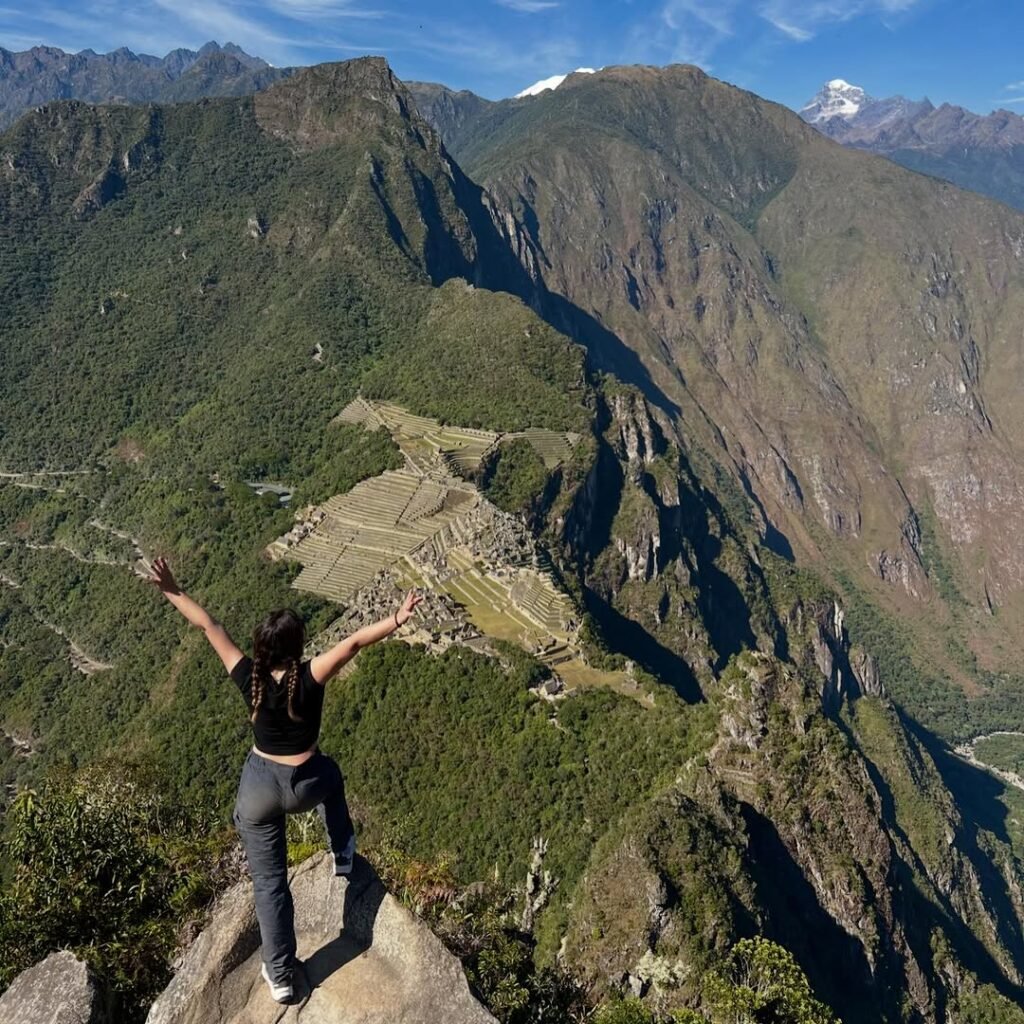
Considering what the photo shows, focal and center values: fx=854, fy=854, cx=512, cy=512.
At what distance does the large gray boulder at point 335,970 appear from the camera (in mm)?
11156

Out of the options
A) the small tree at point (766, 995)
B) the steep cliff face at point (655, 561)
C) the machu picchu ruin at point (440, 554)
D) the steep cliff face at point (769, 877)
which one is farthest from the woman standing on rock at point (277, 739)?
the steep cliff face at point (655, 561)

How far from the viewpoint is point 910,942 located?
4841cm

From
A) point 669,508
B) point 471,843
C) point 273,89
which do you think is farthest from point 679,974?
point 273,89

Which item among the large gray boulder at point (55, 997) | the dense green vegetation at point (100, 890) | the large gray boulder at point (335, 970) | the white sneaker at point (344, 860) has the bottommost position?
the dense green vegetation at point (100, 890)

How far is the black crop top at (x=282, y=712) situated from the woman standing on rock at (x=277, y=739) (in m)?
0.01

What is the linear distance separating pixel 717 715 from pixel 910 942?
1718cm

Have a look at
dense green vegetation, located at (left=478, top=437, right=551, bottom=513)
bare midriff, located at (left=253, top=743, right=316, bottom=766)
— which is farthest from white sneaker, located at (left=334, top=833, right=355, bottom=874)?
dense green vegetation, located at (left=478, top=437, right=551, bottom=513)

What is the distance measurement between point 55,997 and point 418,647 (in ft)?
146

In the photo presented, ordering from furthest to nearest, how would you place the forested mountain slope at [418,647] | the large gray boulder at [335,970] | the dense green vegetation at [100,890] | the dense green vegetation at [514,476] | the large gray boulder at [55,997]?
the dense green vegetation at [514,476] → the forested mountain slope at [418,647] → the dense green vegetation at [100,890] → the large gray boulder at [335,970] → the large gray boulder at [55,997]

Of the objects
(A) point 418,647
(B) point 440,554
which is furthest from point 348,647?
(B) point 440,554

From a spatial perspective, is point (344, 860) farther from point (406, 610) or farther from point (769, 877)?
point (769, 877)

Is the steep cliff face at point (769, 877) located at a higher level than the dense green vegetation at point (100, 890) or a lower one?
lower

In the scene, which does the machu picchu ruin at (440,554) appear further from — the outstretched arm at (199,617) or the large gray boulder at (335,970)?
the outstretched arm at (199,617)

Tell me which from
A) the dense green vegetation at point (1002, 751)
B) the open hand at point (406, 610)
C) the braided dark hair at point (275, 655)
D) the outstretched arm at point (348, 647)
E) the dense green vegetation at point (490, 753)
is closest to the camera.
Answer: the braided dark hair at point (275, 655)
